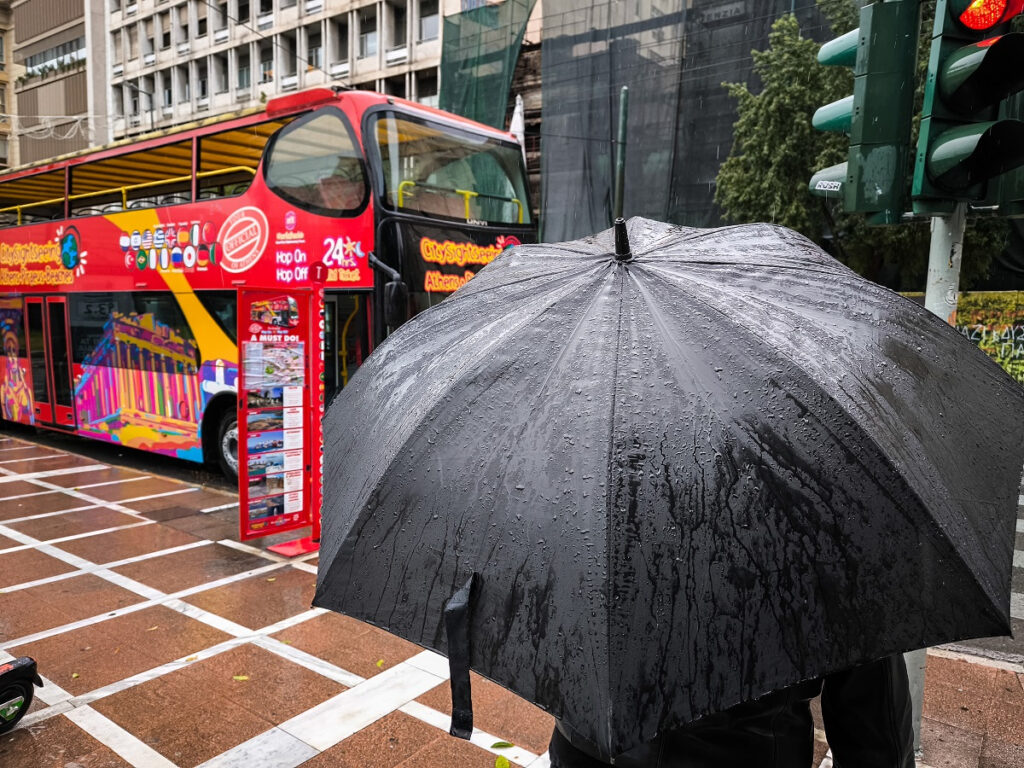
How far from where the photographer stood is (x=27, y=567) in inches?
232

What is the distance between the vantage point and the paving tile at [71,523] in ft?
22.4

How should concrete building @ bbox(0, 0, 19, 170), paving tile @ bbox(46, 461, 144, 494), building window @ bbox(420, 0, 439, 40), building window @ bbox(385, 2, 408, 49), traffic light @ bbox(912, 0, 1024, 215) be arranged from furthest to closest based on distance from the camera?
concrete building @ bbox(0, 0, 19, 170), building window @ bbox(385, 2, 408, 49), building window @ bbox(420, 0, 439, 40), paving tile @ bbox(46, 461, 144, 494), traffic light @ bbox(912, 0, 1024, 215)

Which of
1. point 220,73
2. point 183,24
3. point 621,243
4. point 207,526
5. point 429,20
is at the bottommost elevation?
point 207,526

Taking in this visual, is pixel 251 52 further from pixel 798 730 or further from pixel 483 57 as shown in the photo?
pixel 798 730

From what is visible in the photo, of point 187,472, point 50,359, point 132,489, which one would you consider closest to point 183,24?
point 50,359

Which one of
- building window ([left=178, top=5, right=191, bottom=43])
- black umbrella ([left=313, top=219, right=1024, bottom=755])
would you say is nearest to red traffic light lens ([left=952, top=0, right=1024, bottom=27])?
black umbrella ([left=313, top=219, right=1024, bottom=755])

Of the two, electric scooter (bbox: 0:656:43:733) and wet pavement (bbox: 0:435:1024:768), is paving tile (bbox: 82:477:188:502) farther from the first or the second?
electric scooter (bbox: 0:656:43:733)

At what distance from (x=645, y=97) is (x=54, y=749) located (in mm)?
18469

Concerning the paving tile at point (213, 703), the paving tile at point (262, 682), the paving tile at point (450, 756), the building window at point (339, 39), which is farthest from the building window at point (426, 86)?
the paving tile at point (450, 756)

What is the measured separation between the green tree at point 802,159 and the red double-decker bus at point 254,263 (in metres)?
9.17

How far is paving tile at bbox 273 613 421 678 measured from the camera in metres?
4.34

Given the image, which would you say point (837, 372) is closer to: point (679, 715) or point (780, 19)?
point (679, 715)

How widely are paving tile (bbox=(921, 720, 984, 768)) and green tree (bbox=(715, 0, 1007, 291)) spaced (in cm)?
1337

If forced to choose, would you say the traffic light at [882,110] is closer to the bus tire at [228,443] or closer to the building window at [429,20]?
the bus tire at [228,443]
